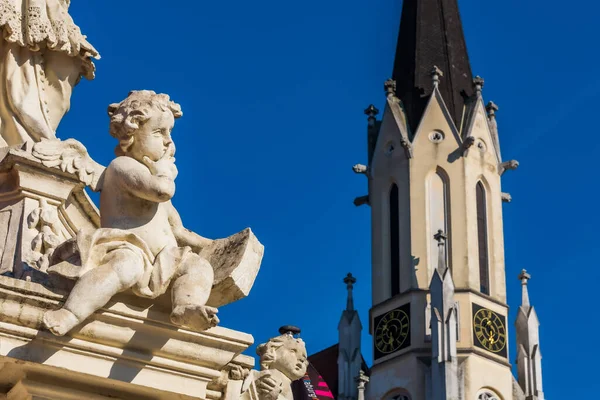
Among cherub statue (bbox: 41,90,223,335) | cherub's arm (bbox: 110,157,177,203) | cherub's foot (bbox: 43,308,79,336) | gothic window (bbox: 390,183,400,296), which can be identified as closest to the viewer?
cherub's foot (bbox: 43,308,79,336)

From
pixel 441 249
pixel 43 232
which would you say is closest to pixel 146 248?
pixel 43 232

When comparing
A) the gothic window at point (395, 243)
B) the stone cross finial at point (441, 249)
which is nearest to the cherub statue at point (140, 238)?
the stone cross finial at point (441, 249)

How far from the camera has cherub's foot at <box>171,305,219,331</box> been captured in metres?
6.65

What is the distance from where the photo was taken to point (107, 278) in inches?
261

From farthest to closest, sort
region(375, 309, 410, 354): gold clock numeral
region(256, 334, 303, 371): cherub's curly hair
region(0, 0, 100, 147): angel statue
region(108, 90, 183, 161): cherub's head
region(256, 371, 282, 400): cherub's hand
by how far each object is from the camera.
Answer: region(375, 309, 410, 354): gold clock numeral → region(0, 0, 100, 147): angel statue → region(256, 334, 303, 371): cherub's curly hair → region(256, 371, 282, 400): cherub's hand → region(108, 90, 183, 161): cherub's head

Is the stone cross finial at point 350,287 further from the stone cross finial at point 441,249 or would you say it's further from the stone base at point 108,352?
the stone base at point 108,352

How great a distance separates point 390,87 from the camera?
77.2 metres

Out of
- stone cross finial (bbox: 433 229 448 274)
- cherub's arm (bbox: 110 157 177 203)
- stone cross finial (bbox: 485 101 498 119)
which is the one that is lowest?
cherub's arm (bbox: 110 157 177 203)

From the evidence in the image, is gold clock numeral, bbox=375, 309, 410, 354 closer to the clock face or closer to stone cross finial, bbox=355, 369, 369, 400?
stone cross finial, bbox=355, 369, 369, 400

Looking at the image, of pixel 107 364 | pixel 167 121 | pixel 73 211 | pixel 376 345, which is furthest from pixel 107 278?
pixel 376 345

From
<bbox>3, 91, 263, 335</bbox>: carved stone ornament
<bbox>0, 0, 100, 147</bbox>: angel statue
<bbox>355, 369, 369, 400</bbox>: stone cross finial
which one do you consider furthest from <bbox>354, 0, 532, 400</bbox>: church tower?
<bbox>3, 91, 263, 335</bbox>: carved stone ornament

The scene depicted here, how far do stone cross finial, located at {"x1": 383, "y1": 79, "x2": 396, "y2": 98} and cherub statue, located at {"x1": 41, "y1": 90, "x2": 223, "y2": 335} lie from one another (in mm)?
70049

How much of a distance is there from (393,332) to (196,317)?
6760 cm

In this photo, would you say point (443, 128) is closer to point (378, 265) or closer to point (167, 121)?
point (378, 265)
